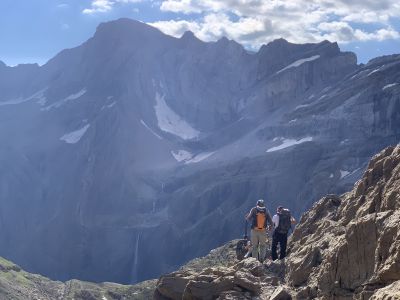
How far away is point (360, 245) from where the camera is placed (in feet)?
81.5

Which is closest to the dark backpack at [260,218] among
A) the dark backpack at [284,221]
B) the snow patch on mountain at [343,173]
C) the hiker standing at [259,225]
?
the hiker standing at [259,225]

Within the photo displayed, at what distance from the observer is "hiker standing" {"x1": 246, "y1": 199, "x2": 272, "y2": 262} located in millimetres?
35000

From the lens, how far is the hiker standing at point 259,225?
35.0 m

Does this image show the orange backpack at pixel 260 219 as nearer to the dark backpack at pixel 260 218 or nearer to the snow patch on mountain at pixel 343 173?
the dark backpack at pixel 260 218

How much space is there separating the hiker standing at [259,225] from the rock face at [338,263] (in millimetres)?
1622

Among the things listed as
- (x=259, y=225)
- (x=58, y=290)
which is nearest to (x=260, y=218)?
(x=259, y=225)

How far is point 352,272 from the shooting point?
2444 centimetres

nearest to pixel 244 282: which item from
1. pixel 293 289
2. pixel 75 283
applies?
pixel 293 289

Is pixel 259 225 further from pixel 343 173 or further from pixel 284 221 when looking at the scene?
pixel 343 173

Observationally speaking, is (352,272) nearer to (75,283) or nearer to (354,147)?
(75,283)

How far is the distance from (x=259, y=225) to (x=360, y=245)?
10520mm

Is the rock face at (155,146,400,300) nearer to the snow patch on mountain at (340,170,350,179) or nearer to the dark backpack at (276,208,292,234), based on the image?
the dark backpack at (276,208,292,234)

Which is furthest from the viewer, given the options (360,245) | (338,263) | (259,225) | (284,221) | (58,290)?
(58,290)

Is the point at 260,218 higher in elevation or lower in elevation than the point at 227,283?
higher
